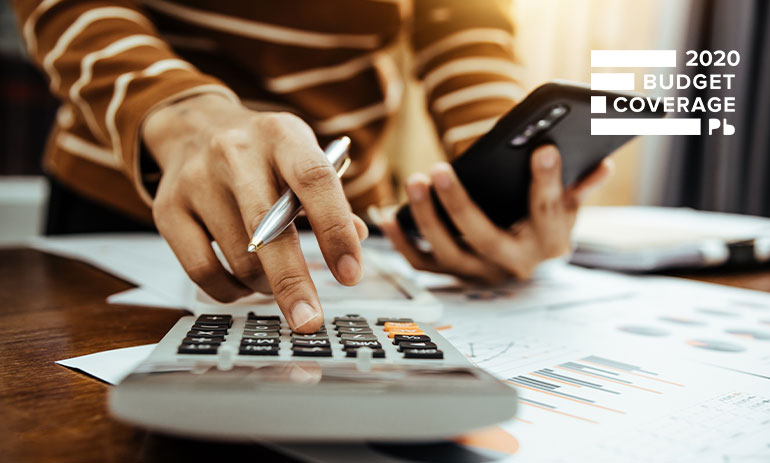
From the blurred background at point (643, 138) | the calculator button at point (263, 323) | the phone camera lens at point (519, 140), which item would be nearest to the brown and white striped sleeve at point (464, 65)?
the blurred background at point (643, 138)

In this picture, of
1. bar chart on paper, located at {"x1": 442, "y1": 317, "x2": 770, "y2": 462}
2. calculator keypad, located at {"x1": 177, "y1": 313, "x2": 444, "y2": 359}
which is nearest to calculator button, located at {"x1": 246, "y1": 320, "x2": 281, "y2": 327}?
calculator keypad, located at {"x1": 177, "y1": 313, "x2": 444, "y2": 359}

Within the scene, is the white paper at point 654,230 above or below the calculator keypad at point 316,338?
below

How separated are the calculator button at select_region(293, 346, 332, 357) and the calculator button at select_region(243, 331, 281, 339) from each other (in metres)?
0.02

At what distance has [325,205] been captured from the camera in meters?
0.34

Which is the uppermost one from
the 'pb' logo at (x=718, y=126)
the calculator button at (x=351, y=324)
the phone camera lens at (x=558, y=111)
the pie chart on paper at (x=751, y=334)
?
the 'pb' logo at (x=718, y=126)

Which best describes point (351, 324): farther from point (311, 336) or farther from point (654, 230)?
point (654, 230)

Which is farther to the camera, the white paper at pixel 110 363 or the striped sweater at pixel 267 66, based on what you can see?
the striped sweater at pixel 267 66

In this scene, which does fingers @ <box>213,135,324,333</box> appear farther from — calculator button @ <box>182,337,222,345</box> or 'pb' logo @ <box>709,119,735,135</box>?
'pb' logo @ <box>709,119,735,135</box>

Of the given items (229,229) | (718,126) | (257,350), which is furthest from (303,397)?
(718,126)

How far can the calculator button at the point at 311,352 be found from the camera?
265mm

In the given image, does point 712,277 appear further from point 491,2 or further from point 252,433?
point 252,433

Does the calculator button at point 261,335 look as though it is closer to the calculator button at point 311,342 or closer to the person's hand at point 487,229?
the calculator button at point 311,342

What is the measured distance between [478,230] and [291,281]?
0.27m

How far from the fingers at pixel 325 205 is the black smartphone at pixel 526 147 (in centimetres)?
16
